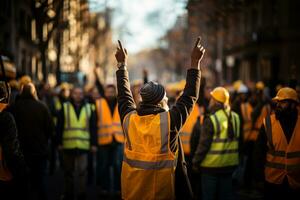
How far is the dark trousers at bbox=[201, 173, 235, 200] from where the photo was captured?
→ 23.7 feet

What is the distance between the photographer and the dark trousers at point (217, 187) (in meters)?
7.22

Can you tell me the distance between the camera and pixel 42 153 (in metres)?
8.88

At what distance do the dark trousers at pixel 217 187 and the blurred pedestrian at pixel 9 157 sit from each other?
242 cm

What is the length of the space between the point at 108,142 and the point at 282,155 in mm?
5076

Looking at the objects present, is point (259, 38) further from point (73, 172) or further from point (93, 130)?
point (73, 172)

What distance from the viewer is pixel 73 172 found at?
9609 millimetres

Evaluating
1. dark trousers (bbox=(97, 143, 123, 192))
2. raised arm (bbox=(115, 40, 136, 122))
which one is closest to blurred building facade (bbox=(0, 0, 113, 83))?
dark trousers (bbox=(97, 143, 123, 192))

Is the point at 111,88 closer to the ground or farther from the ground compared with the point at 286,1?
closer to the ground

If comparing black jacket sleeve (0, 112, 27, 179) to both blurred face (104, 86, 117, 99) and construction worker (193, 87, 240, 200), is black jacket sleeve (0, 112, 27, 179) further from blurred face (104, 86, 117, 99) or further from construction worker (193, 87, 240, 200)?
blurred face (104, 86, 117, 99)

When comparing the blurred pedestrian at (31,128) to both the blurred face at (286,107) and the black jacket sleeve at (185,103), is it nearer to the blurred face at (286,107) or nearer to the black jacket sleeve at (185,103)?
the blurred face at (286,107)

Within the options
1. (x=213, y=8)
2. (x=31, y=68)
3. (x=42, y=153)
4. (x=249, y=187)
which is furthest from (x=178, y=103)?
(x=31, y=68)

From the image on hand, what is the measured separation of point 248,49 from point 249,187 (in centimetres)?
3517

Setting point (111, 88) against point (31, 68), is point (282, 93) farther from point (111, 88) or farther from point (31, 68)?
point (31, 68)

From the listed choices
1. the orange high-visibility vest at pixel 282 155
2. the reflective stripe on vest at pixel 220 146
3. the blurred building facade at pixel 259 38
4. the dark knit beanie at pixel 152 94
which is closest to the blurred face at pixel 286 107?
the orange high-visibility vest at pixel 282 155
